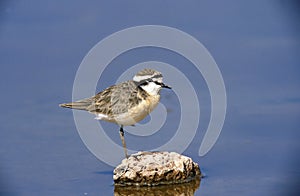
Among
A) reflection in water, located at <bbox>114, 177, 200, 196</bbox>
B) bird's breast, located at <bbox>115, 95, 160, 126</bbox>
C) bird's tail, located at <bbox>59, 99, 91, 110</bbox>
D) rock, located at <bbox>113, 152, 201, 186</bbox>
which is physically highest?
bird's tail, located at <bbox>59, 99, 91, 110</bbox>

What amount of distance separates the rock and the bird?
525 millimetres

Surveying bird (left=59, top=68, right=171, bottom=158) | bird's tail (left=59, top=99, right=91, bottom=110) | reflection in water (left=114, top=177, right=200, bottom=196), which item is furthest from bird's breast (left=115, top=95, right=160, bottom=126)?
reflection in water (left=114, top=177, right=200, bottom=196)

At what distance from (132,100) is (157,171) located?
1.11 metres

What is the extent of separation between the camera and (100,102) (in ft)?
31.1

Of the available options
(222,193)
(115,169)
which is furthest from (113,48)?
(222,193)

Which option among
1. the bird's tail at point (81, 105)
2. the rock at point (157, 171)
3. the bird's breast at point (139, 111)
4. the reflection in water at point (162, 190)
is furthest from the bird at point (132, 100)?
the reflection in water at point (162, 190)

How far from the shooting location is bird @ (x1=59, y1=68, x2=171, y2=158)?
909 centimetres

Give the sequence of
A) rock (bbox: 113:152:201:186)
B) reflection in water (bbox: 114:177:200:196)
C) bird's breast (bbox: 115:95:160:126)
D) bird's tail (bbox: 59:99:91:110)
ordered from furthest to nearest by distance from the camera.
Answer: bird's tail (bbox: 59:99:91:110)
bird's breast (bbox: 115:95:160:126)
rock (bbox: 113:152:201:186)
reflection in water (bbox: 114:177:200:196)

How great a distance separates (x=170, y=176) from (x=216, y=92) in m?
2.66

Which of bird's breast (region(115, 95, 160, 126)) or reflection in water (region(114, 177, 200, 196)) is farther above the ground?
bird's breast (region(115, 95, 160, 126))

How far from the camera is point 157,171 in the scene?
857 centimetres

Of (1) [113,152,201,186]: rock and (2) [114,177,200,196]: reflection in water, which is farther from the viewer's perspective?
(1) [113,152,201,186]: rock

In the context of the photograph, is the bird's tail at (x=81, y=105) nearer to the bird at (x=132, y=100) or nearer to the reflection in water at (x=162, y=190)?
the bird at (x=132, y=100)

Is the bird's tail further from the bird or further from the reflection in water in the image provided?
the reflection in water
